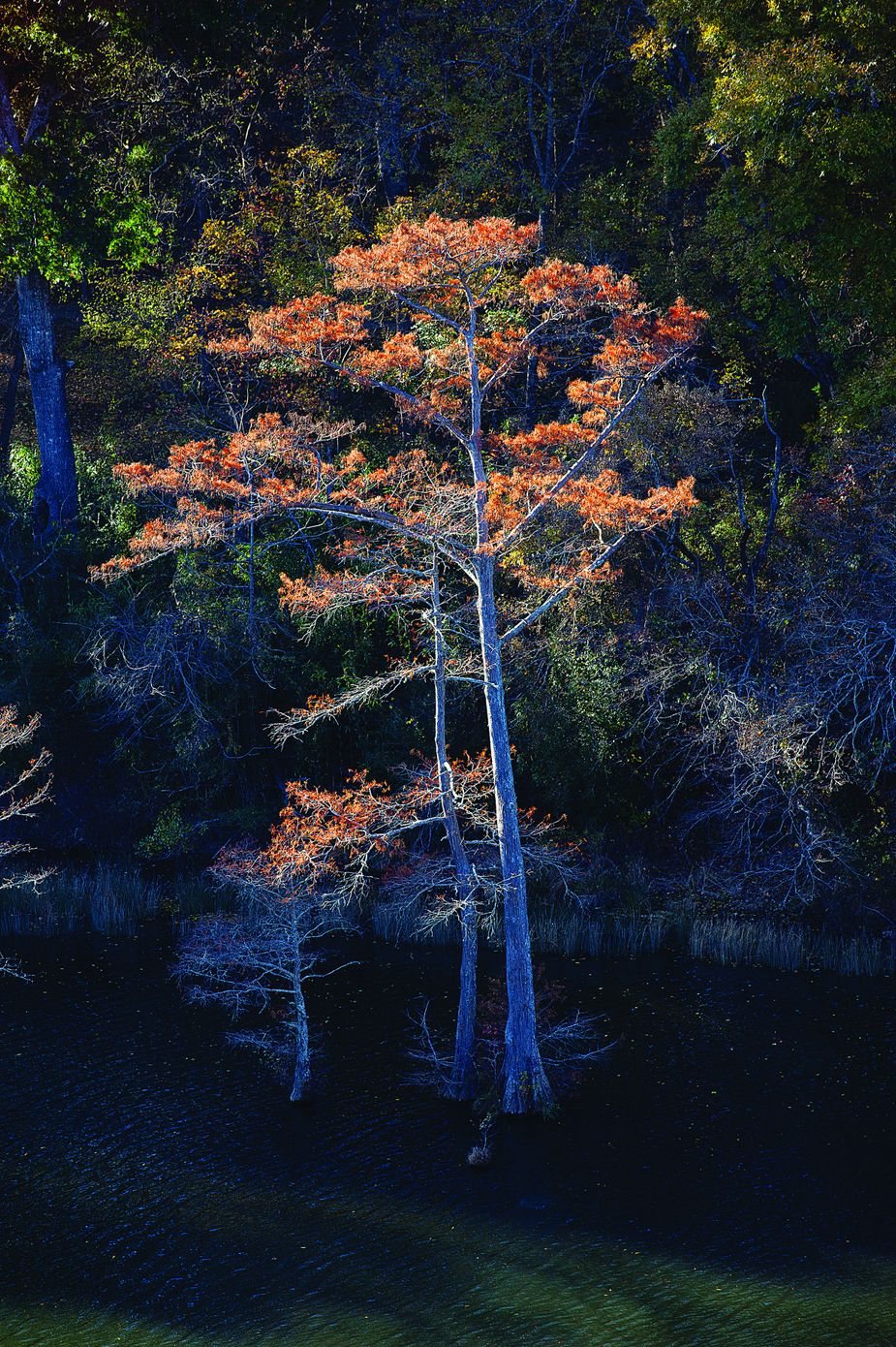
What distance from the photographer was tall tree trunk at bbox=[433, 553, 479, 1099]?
15.5 meters

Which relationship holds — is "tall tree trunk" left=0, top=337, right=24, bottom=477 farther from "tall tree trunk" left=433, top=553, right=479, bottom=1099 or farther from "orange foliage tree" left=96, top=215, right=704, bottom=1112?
"tall tree trunk" left=433, top=553, right=479, bottom=1099

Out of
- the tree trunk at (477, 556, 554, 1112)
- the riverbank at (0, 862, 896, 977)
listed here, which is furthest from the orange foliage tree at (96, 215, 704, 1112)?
the riverbank at (0, 862, 896, 977)

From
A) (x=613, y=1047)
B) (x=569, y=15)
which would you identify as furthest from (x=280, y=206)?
(x=613, y=1047)

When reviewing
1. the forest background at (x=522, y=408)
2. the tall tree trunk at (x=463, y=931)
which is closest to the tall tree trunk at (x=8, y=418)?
the forest background at (x=522, y=408)

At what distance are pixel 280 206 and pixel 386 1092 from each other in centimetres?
1891

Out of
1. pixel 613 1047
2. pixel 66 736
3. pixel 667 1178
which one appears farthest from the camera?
pixel 66 736

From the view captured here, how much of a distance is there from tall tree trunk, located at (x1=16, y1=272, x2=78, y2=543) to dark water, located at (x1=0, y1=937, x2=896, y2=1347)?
1257 centimetres

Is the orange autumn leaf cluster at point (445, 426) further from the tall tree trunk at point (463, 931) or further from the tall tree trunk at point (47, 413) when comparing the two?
the tall tree trunk at point (47, 413)

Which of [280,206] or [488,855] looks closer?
[488,855]

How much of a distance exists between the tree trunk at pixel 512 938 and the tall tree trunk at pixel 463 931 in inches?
17.1

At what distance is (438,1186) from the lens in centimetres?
1373

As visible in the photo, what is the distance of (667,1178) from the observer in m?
13.8

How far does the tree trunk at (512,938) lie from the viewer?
49.8ft

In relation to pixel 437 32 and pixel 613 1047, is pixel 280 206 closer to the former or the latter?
pixel 437 32
